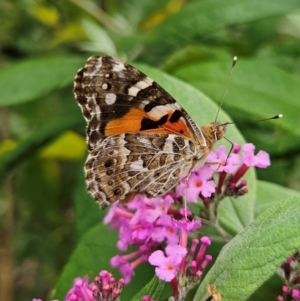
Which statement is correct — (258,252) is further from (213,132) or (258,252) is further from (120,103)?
(120,103)

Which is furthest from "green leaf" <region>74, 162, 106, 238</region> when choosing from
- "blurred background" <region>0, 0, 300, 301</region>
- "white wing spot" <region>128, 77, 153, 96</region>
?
"white wing spot" <region>128, 77, 153, 96</region>

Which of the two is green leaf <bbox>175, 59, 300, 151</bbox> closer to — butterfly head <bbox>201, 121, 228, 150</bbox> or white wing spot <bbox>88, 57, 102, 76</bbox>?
butterfly head <bbox>201, 121, 228, 150</bbox>

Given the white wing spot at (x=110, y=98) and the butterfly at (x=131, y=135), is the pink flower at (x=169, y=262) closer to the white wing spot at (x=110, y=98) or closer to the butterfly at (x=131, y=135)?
the butterfly at (x=131, y=135)

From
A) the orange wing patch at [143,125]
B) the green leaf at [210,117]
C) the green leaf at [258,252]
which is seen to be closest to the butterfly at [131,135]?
the orange wing patch at [143,125]

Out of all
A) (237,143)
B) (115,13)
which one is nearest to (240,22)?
(237,143)

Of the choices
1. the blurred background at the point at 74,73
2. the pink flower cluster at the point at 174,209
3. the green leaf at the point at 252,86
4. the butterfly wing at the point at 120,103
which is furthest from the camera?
the blurred background at the point at 74,73

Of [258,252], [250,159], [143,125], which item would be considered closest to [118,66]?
[143,125]
